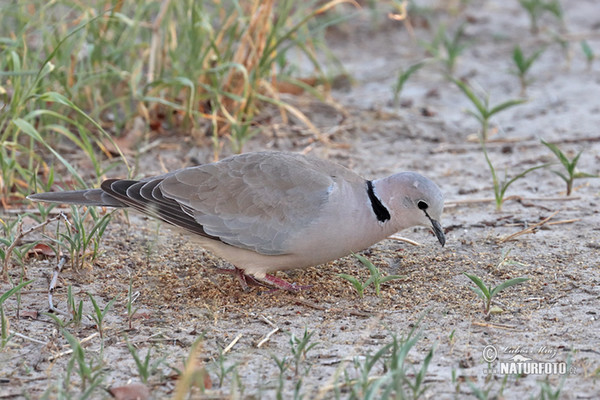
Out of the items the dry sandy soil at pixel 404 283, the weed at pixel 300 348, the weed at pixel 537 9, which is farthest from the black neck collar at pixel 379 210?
the weed at pixel 537 9

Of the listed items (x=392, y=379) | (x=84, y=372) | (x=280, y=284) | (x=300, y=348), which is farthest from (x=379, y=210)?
(x=84, y=372)

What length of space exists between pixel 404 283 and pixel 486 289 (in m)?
0.50

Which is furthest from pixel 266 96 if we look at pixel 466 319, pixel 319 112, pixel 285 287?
pixel 466 319

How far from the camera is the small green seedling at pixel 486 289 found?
10.3 ft

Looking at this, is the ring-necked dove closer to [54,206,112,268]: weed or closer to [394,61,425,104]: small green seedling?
[54,206,112,268]: weed

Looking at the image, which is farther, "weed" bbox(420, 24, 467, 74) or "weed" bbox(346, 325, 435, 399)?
"weed" bbox(420, 24, 467, 74)

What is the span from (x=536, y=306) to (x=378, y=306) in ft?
2.13

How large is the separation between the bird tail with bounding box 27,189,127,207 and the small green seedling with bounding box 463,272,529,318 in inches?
63.1

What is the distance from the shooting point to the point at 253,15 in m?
5.19

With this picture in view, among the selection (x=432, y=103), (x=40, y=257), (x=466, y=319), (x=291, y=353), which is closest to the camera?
(x=291, y=353)

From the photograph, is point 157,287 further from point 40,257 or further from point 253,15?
point 253,15

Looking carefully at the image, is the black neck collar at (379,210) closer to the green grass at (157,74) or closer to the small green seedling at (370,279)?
the small green seedling at (370,279)

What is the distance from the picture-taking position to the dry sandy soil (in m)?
2.84

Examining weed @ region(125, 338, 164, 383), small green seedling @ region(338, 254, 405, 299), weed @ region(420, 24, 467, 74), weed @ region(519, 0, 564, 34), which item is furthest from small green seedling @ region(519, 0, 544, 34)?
weed @ region(125, 338, 164, 383)
